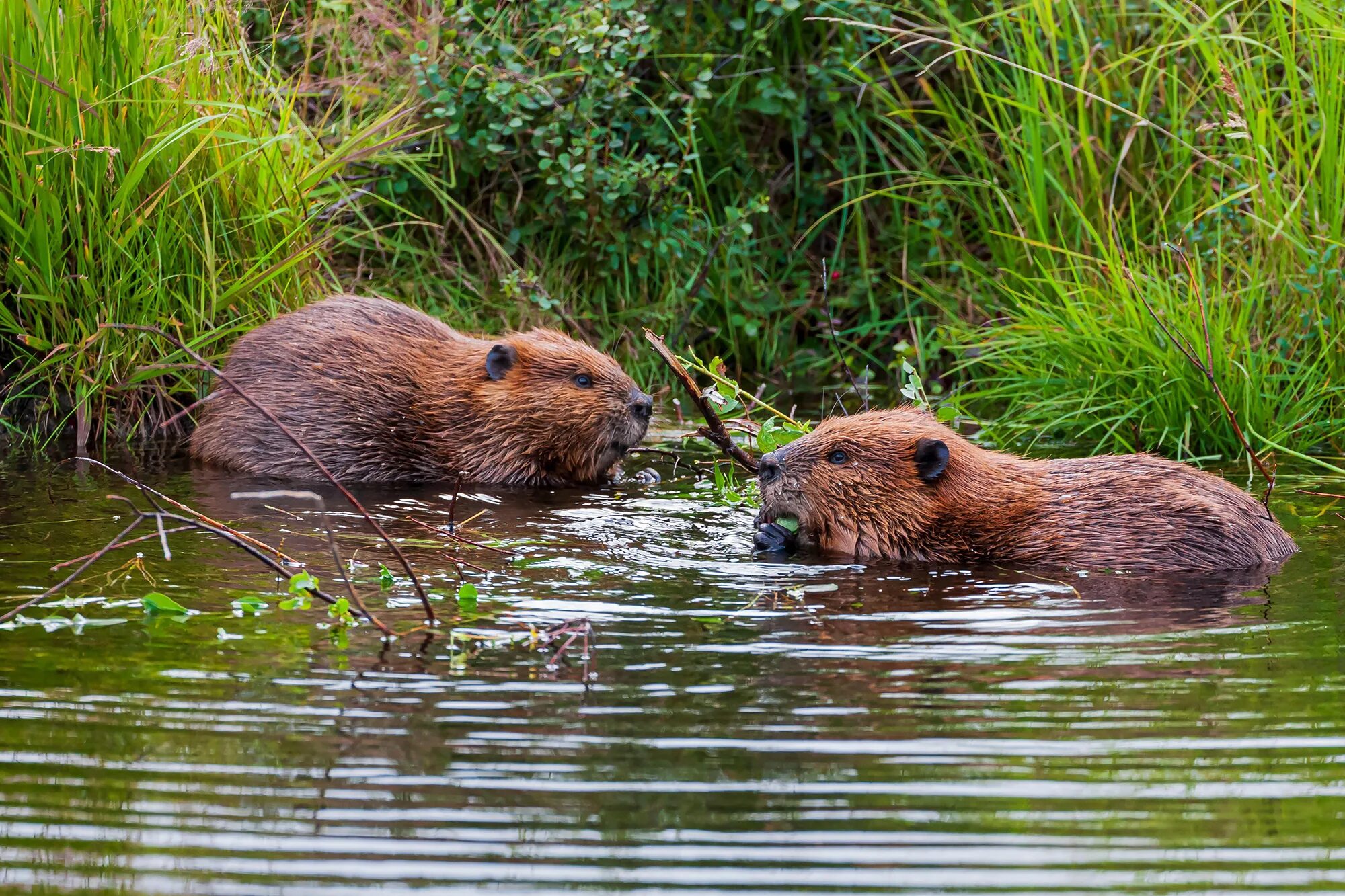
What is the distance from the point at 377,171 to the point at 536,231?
2.69ft

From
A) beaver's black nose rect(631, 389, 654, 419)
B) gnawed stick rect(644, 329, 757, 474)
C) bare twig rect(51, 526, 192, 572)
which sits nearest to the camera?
bare twig rect(51, 526, 192, 572)

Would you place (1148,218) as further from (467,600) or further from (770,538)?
(467,600)

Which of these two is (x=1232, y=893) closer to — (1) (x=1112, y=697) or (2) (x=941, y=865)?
(2) (x=941, y=865)

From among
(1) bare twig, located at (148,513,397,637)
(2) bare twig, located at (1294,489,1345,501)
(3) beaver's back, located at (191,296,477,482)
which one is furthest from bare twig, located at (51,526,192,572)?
(2) bare twig, located at (1294,489,1345,501)

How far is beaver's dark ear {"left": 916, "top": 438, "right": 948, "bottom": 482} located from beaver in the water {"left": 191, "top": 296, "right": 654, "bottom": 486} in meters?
1.54

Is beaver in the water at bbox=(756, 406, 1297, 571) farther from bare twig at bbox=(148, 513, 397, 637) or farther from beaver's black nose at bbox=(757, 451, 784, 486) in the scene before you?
bare twig at bbox=(148, 513, 397, 637)

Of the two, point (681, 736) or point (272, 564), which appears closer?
point (681, 736)

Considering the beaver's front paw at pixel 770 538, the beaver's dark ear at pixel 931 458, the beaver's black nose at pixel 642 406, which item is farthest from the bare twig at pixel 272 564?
the beaver's black nose at pixel 642 406

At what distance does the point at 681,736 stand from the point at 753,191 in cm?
577

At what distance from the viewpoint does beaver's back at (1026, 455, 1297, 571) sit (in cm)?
484

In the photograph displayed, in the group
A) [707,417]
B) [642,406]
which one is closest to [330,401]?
[642,406]

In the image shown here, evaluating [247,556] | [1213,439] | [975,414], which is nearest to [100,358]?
[247,556]

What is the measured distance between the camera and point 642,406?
6.40m

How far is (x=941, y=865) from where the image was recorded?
2557 mm
